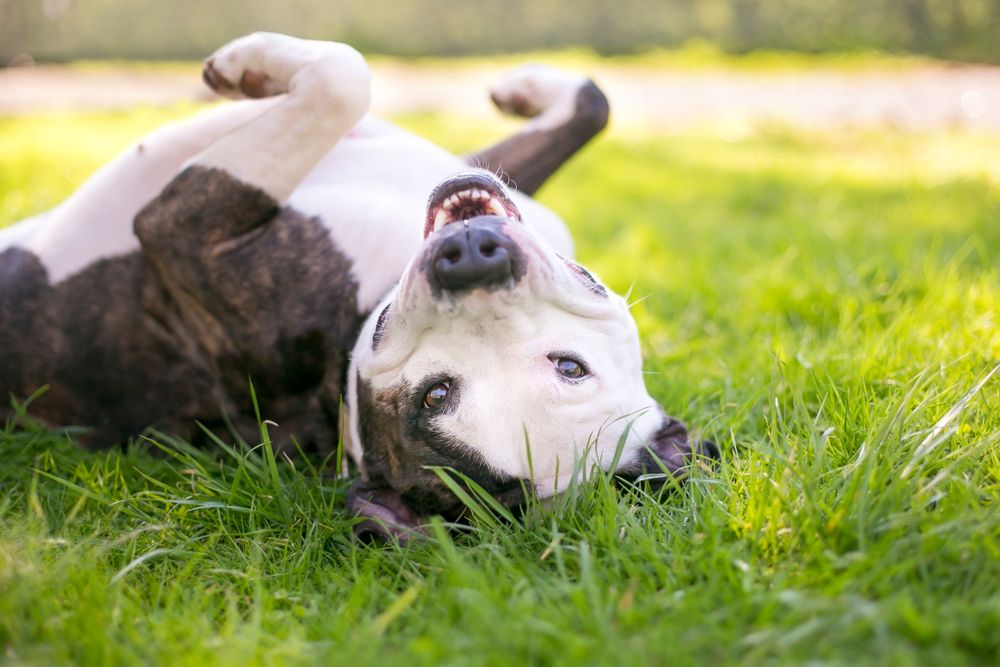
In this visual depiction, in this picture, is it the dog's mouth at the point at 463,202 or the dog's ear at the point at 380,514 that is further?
the dog's mouth at the point at 463,202

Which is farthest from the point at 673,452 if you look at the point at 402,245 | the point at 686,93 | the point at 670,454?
the point at 686,93

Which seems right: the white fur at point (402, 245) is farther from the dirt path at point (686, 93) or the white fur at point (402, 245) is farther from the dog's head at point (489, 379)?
the dirt path at point (686, 93)

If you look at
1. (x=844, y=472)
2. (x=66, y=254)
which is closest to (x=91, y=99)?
(x=66, y=254)

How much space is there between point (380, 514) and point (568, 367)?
641mm

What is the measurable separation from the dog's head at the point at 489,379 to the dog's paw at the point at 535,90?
1.55 meters

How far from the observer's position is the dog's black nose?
223 centimetres

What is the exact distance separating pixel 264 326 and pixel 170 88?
9.63 m

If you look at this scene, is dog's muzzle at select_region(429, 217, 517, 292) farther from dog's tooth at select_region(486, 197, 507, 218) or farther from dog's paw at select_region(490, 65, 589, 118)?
dog's paw at select_region(490, 65, 589, 118)

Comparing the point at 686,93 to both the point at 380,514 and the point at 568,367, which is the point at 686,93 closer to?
the point at 568,367

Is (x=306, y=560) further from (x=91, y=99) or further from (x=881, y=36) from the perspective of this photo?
(x=881, y=36)

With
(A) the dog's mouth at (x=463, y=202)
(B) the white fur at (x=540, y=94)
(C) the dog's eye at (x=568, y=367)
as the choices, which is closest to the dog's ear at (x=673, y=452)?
(C) the dog's eye at (x=568, y=367)

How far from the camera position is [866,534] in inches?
79.0

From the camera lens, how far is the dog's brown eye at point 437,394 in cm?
236

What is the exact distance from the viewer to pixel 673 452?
2576 mm
